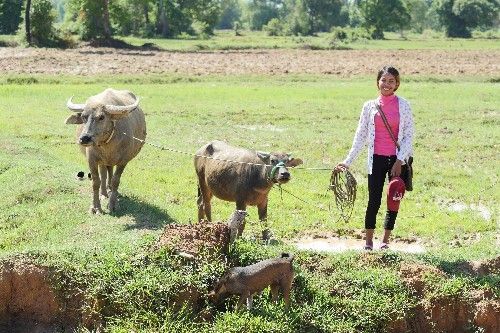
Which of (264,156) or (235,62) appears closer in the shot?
(264,156)

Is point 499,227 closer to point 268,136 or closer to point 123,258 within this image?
point 123,258

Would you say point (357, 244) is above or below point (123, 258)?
below

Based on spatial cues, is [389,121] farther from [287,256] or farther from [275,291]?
[275,291]

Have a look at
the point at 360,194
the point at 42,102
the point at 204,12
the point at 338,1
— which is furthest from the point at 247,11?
the point at 360,194

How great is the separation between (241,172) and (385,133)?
2.18m

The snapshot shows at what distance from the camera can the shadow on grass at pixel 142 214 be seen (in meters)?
8.77

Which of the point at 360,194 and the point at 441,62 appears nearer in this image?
the point at 360,194

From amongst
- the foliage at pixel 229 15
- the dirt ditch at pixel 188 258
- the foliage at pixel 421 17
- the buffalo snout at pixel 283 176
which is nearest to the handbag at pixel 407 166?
the dirt ditch at pixel 188 258

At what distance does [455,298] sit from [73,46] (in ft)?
125

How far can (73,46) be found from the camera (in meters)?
41.5

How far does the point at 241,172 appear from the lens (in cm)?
835

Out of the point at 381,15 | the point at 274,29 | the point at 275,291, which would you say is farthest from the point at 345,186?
the point at 274,29

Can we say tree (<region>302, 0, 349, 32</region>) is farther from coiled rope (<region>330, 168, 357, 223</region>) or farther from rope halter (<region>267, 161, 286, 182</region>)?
coiled rope (<region>330, 168, 357, 223</region>)

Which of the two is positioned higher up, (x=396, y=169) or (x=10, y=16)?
(x=396, y=169)
